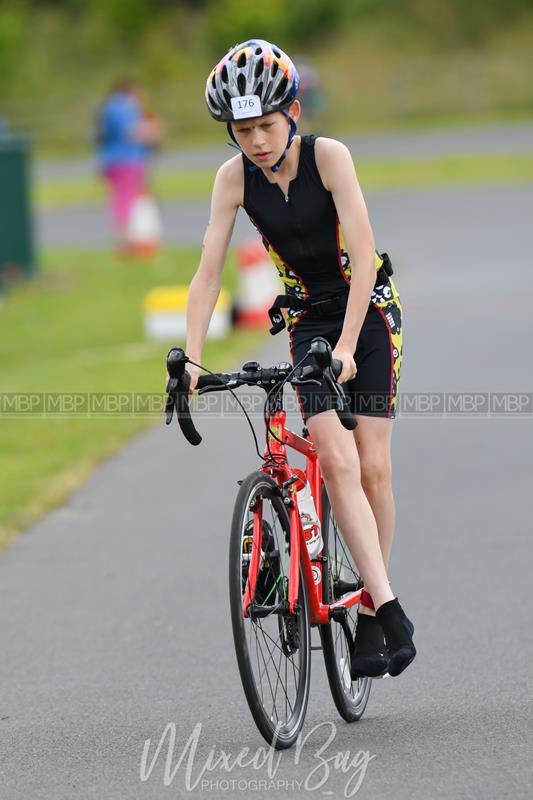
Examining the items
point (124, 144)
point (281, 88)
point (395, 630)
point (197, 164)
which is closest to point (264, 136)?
point (281, 88)

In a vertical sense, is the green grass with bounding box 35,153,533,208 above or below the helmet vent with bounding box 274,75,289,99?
above

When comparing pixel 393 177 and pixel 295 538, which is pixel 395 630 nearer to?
pixel 295 538

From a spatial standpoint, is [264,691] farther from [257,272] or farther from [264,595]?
[257,272]

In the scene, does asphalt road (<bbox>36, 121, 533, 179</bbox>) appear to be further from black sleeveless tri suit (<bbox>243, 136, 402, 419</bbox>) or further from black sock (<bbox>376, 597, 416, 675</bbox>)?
black sock (<bbox>376, 597, 416, 675</bbox>)

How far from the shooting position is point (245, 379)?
4.87 meters

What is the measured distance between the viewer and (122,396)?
12016 mm

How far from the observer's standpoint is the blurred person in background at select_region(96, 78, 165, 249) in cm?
2231

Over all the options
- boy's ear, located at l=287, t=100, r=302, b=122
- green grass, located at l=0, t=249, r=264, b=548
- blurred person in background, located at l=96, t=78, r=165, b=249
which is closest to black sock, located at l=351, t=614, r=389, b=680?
boy's ear, located at l=287, t=100, r=302, b=122

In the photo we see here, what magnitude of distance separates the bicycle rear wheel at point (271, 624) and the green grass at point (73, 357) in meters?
3.48

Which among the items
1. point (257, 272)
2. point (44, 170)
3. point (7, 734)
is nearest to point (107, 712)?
point (7, 734)

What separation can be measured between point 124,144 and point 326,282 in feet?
57.7

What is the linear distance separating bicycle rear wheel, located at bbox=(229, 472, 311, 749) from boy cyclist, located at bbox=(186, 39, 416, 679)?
257mm

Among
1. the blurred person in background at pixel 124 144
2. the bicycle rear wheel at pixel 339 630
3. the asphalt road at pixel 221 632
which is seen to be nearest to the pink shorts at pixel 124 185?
the blurred person in background at pixel 124 144

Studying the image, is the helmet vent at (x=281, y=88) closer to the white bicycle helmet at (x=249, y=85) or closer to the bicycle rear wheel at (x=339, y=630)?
the white bicycle helmet at (x=249, y=85)
